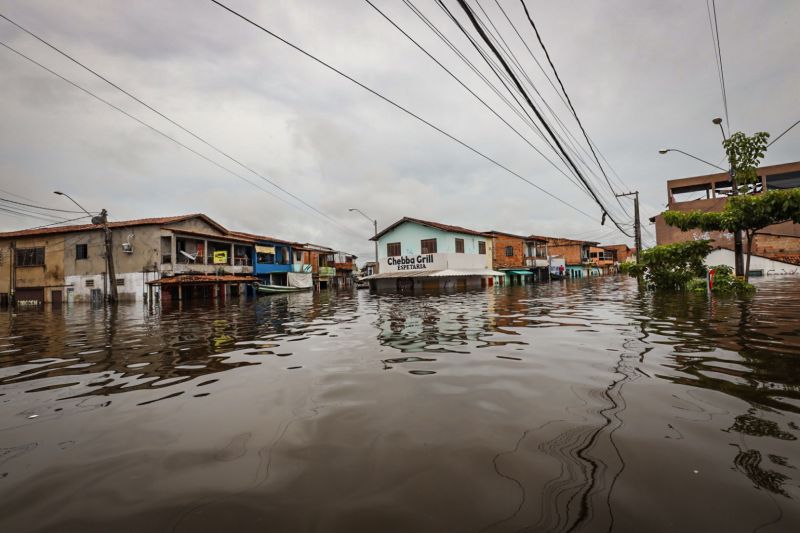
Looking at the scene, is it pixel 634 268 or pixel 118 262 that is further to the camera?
pixel 118 262

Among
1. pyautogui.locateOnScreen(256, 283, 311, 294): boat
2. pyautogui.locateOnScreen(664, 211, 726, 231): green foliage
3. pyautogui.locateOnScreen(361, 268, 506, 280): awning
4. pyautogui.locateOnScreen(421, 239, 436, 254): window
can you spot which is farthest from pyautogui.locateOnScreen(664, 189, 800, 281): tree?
pyautogui.locateOnScreen(256, 283, 311, 294): boat

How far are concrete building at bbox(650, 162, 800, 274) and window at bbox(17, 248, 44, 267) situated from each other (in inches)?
2245

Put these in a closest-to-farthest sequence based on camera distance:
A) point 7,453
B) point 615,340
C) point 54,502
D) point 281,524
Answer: point 281,524
point 54,502
point 7,453
point 615,340

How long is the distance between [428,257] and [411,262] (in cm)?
198

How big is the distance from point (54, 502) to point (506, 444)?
2669 millimetres

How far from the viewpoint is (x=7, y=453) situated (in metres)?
2.66

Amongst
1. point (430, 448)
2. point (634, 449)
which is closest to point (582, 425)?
point (634, 449)

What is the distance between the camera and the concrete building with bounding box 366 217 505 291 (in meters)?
35.7

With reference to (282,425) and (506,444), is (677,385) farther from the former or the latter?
(282,425)

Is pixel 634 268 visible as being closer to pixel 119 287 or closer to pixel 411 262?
pixel 411 262

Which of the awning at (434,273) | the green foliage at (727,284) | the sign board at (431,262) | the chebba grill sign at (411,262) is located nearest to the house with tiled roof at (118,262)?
the awning at (434,273)

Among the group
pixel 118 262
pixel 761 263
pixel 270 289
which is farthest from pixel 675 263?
pixel 118 262

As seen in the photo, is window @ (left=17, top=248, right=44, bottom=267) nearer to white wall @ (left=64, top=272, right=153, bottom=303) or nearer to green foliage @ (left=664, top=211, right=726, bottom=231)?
white wall @ (left=64, top=272, right=153, bottom=303)

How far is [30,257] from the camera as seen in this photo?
104 ft
